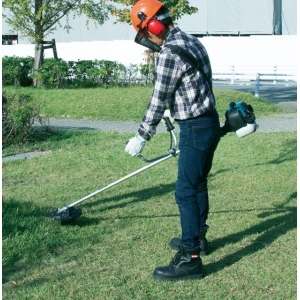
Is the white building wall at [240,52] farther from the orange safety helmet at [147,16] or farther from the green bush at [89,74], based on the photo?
the orange safety helmet at [147,16]

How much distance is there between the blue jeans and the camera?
14.4ft

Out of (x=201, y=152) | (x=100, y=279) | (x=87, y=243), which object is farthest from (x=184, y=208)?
(x=87, y=243)

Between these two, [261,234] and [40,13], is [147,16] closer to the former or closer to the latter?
[261,234]

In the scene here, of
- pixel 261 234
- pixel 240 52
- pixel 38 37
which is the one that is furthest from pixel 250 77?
pixel 261 234

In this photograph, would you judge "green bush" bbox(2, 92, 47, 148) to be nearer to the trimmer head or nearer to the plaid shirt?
the trimmer head

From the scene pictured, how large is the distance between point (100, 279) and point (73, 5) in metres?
16.7

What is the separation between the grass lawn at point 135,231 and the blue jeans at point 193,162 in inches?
14.8

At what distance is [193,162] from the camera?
439 centimetres

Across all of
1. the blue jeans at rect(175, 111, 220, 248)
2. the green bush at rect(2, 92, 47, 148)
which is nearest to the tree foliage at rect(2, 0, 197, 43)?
the green bush at rect(2, 92, 47, 148)

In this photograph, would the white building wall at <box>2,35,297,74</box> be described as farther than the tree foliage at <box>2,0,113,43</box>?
Yes

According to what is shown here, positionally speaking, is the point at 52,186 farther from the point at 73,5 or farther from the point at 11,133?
the point at 73,5

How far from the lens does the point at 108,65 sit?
19.0m

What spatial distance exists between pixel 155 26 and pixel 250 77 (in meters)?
26.1

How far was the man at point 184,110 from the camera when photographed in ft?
14.0
